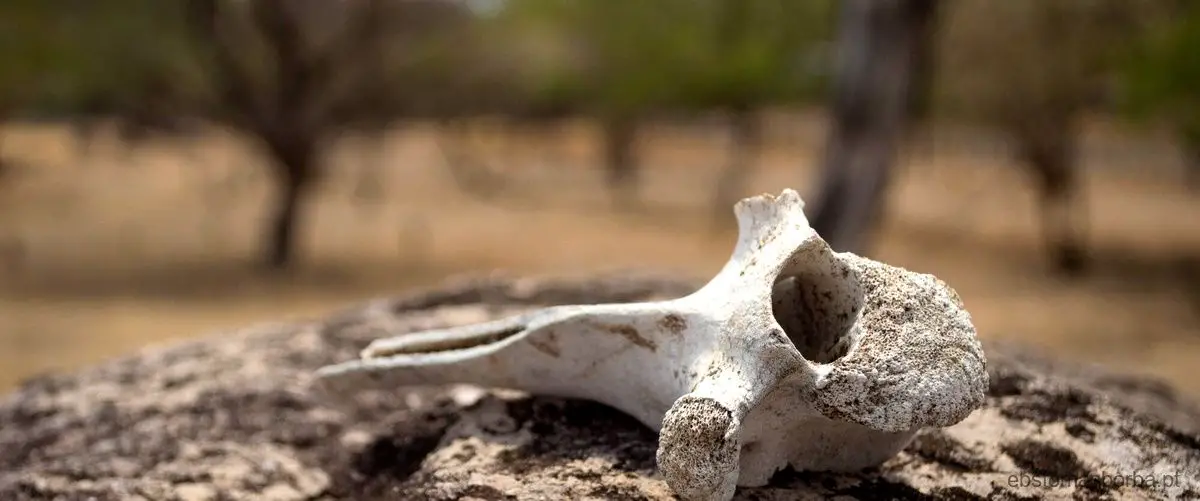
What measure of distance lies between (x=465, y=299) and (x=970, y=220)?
9905 mm

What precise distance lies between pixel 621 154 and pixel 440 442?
1324 centimetres

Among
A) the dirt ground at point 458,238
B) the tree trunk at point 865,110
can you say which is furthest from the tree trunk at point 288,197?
the tree trunk at point 865,110

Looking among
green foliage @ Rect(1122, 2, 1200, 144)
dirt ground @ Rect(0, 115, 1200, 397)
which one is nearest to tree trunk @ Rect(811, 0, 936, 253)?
dirt ground @ Rect(0, 115, 1200, 397)

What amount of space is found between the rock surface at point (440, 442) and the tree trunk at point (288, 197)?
524cm

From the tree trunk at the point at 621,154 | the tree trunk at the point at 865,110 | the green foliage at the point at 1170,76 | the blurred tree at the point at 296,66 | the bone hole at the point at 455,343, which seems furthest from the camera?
the tree trunk at the point at 621,154

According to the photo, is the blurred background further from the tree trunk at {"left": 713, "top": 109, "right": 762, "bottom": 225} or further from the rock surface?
the rock surface

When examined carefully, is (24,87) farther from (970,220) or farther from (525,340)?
(970,220)

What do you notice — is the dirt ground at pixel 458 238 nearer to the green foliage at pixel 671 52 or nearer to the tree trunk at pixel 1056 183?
the tree trunk at pixel 1056 183

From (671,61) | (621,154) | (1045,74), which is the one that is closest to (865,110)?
(1045,74)

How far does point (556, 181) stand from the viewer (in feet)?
49.2

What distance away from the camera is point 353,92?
26.8ft

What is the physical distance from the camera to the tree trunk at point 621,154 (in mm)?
14180

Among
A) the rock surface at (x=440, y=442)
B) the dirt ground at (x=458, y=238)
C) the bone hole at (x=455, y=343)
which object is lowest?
the dirt ground at (x=458, y=238)

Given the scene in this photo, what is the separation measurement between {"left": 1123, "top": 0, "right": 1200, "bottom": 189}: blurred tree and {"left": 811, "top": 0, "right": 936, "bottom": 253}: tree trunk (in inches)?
82.6
